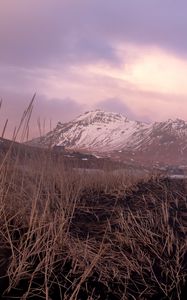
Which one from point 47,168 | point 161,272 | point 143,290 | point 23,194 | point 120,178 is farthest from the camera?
point 120,178

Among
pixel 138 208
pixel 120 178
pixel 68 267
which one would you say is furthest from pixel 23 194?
pixel 120 178

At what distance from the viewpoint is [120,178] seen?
954cm

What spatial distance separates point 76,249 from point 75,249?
0.04m

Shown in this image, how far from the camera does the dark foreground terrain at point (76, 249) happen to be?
4.10 m

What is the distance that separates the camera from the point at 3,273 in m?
4.10

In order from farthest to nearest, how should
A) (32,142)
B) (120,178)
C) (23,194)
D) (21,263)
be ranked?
(120,178)
(32,142)
(23,194)
(21,263)

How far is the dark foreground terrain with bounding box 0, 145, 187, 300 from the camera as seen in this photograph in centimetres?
410

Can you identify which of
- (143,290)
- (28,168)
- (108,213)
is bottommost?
(143,290)

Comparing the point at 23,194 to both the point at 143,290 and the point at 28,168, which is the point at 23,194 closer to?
the point at 28,168

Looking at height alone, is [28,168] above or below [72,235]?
above

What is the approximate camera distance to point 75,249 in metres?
4.67

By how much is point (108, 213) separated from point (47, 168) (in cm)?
112

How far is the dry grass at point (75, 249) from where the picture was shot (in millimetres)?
4102

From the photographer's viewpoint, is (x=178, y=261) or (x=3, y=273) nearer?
(x=3, y=273)
